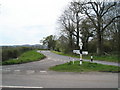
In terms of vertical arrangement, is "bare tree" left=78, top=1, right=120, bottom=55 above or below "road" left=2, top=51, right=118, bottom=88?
above

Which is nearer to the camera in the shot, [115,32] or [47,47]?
[115,32]

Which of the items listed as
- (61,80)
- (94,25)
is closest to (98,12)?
(94,25)

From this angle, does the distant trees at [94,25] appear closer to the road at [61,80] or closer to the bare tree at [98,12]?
the bare tree at [98,12]

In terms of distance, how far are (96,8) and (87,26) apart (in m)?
5.62

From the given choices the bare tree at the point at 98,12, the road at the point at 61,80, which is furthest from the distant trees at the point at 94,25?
the road at the point at 61,80

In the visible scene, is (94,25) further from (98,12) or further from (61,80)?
(61,80)

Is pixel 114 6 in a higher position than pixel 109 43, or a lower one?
higher

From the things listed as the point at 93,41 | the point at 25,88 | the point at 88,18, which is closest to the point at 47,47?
the point at 93,41

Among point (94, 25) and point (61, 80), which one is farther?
point (94, 25)

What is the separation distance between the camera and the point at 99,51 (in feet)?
108

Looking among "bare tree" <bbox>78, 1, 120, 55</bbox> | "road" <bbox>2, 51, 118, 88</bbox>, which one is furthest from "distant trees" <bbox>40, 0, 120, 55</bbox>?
"road" <bbox>2, 51, 118, 88</bbox>

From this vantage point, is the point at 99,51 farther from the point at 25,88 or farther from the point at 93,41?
the point at 25,88

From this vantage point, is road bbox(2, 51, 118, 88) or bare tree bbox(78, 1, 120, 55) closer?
road bbox(2, 51, 118, 88)

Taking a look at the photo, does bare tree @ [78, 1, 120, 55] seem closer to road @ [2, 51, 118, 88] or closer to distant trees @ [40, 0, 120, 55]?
distant trees @ [40, 0, 120, 55]
